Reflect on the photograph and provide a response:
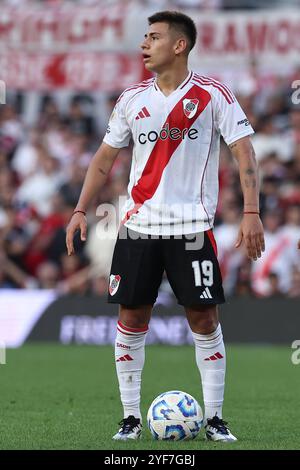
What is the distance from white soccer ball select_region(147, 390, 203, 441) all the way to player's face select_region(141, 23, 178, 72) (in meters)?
2.10

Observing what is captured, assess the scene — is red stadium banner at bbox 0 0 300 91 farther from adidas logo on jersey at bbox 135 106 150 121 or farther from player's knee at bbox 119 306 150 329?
player's knee at bbox 119 306 150 329

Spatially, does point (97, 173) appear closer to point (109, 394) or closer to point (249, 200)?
point (249, 200)

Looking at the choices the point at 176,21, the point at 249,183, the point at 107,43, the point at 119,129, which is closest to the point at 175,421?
the point at 249,183

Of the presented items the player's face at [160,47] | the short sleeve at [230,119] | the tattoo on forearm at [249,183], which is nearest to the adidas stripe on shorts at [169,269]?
the tattoo on forearm at [249,183]

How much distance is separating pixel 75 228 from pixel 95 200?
9278mm

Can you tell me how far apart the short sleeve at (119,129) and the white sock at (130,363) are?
1162 millimetres

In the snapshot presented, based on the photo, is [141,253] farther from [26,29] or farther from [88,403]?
[26,29]

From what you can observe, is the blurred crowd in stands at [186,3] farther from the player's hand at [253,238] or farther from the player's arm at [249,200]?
the player's hand at [253,238]

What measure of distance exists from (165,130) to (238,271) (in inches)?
334

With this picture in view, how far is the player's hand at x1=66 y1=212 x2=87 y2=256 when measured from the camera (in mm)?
7125

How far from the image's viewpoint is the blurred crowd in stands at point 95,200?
15469 mm

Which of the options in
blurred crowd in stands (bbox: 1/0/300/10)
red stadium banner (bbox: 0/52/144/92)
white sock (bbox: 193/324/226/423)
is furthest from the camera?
blurred crowd in stands (bbox: 1/0/300/10)

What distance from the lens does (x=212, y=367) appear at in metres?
7.14

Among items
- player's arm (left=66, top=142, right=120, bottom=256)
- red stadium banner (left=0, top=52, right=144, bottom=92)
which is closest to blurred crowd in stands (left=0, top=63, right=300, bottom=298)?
red stadium banner (left=0, top=52, right=144, bottom=92)
